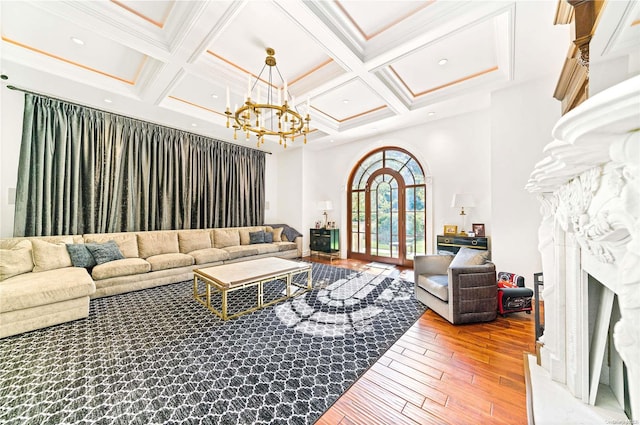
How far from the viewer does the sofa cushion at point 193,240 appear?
468cm

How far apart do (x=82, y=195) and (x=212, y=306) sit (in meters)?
3.25

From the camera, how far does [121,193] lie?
440 cm

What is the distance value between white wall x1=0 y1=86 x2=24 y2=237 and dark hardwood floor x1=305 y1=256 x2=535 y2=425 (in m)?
5.18

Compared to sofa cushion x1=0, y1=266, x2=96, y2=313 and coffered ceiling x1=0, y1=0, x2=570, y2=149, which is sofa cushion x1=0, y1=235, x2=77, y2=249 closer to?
sofa cushion x1=0, y1=266, x2=96, y2=313

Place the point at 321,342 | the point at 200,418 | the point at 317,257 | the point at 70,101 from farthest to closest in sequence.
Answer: the point at 317,257, the point at 70,101, the point at 321,342, the point at 200,418

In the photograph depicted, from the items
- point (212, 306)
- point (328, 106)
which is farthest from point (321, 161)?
point (212, 306)

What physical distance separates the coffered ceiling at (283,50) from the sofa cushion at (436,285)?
2662mm

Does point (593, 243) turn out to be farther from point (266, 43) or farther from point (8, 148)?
point (8, 148)

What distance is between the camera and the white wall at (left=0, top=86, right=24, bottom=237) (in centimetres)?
339

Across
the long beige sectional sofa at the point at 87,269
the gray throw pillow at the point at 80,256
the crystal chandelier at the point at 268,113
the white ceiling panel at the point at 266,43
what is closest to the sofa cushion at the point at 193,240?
the long beige sectional sofa at the point at 87,269

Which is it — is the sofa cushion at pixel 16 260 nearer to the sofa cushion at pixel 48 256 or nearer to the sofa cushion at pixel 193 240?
the sofa cushion at pixel 48 256

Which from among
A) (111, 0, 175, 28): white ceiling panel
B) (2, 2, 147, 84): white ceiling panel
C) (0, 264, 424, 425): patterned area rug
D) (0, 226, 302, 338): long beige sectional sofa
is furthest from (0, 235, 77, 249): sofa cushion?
(111, 0, 175, 28): white ceiling panel

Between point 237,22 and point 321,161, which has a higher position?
point 237,22

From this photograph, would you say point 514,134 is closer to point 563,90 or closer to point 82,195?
point 563,90
